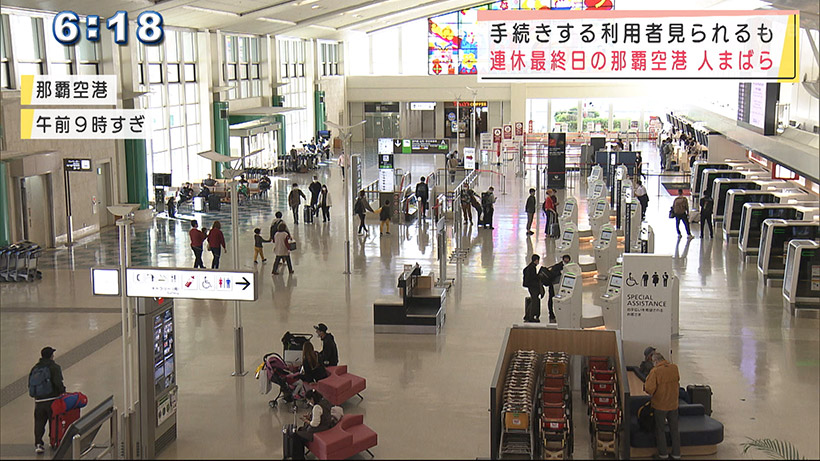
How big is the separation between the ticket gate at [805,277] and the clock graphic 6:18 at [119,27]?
1171 centimetres

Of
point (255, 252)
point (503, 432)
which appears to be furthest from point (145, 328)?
point (255, 252)

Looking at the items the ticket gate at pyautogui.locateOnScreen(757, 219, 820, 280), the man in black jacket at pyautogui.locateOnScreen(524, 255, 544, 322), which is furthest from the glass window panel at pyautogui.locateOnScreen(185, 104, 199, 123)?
the ticket gate at pyautogui.locateOnScreen(757, 219, 820, 280)

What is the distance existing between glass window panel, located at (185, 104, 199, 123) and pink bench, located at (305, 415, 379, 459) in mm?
24450

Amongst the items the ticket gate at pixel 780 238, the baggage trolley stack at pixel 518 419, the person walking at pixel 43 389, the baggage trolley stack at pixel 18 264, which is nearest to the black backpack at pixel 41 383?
the person walking at pixel 43 389

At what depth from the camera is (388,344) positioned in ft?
46.9

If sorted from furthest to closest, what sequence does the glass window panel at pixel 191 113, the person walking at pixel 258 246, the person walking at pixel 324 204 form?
the glass window panel at pixel 191 113, the person walking at pixel 324 204, the person walking at pixel 258 246

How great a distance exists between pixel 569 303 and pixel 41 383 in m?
7.93

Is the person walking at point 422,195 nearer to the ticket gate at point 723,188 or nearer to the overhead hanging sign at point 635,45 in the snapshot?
the ticket gate at point 723,188

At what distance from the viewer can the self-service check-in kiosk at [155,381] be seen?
10070 mm

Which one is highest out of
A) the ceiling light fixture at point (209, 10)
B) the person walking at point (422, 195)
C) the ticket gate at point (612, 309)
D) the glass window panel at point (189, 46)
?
the ceiling light fixture at point (209, 10)

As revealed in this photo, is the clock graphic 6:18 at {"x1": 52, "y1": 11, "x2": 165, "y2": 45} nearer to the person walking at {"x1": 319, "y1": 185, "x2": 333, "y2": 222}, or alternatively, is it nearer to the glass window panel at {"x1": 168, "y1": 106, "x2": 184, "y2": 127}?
the person walking at {"x1": 319, "y1": 185, "x2": 333, "y2": 222}

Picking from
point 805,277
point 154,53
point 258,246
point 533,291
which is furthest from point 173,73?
point 805,277

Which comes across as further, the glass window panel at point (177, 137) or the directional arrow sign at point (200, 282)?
the glass window panel at point (177, 137)

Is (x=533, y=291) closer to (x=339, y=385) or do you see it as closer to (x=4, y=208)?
(x=339, y=385)
